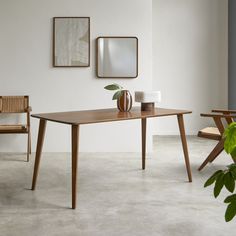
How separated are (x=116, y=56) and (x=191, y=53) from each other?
200cm

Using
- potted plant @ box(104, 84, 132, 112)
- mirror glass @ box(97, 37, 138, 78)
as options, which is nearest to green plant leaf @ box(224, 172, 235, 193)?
potted plant @ box(104, 84, 132, 112)

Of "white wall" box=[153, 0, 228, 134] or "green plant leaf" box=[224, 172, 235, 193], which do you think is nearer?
"green plant leaf" box=[224, 172, 235, 193]

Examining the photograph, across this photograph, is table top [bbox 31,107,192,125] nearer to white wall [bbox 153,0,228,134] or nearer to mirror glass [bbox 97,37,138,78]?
mirror glass [bbox 97,37,138,78]

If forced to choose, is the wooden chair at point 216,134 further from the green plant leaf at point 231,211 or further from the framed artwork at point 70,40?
the green plant leaf at point 231,211

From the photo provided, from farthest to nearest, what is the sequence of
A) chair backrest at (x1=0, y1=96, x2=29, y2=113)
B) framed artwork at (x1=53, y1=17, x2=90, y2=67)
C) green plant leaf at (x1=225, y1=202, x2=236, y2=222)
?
framed artwork at (x1=53, y1=17, x2=90, y2=67) → chair backrest at (x1=0, y1=96, x2=29, y2=113) → green plant leaf at (x1=225, y1=202, x2=236, y2=222)

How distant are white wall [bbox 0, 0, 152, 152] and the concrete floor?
0.52 meters

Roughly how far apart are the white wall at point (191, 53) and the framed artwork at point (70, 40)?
6.16 ft

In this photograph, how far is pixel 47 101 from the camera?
562cm

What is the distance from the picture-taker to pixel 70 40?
5523mm

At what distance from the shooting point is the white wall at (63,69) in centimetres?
552

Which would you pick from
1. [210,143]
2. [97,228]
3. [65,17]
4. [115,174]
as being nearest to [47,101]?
[65,17]

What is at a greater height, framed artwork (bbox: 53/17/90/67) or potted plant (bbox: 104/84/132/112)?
framed artwork (bbox: 53/17/90/67)

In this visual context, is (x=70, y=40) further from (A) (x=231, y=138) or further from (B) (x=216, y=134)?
(A) (x=231, y=138)

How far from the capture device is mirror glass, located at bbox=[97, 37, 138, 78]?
555 cm
